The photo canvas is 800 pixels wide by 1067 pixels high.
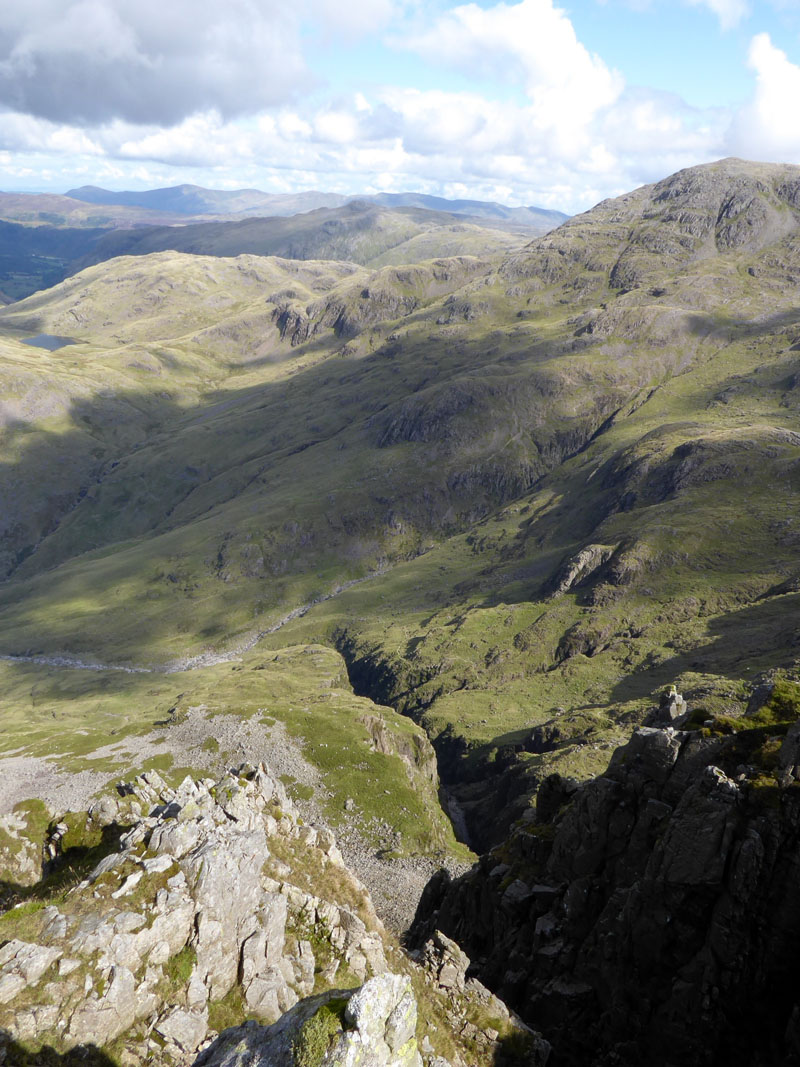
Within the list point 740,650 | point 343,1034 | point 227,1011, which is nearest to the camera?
point 343,1034

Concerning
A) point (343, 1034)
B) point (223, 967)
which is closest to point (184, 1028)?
point (223, 967)

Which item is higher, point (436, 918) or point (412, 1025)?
point (412, 1025)

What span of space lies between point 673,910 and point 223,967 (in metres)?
23.9

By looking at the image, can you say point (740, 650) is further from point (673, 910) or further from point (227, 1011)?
point (227, 1011)

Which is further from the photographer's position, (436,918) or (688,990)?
(436,918)

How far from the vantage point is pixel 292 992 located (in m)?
30.2

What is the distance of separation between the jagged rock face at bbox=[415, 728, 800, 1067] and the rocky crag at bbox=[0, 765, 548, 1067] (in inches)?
227

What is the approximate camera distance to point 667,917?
114 ft

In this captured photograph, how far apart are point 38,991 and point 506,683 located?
177954 mm

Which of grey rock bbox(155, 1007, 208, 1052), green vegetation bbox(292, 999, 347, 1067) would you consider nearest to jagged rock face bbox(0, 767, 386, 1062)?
grey rock bbox(155, 1007, 208, 1052)

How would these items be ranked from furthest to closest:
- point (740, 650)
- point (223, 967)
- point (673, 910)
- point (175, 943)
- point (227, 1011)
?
point (740, 650) → point (673, 910) → point (223, 967) → point (175, 943) → point (227, 1011)

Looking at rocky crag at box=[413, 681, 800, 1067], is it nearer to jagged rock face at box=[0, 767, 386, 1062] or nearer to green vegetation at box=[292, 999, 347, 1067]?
jagged rock face at box=[0, 767, 386, 1062]

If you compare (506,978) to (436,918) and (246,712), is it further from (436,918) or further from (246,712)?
(246,712)

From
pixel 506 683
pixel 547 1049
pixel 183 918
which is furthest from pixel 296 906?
pixel 506 683
